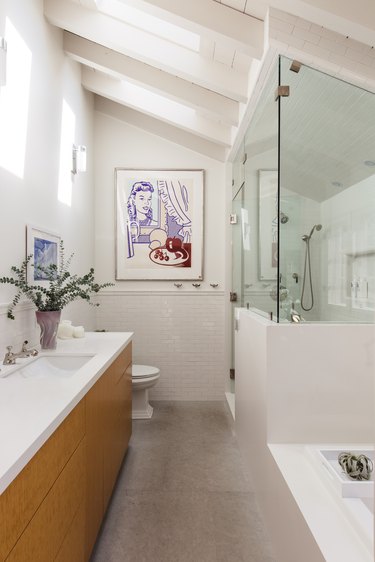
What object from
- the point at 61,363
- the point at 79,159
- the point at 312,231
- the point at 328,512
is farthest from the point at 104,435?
the point at 79,159

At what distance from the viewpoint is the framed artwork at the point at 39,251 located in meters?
2.40

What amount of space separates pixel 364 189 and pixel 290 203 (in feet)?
1.65

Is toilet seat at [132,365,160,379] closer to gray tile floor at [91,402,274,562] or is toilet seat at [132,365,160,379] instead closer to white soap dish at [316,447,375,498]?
gray tile floor at [91,402,274,562]

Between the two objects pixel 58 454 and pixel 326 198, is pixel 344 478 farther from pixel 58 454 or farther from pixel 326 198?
pixel 326 198

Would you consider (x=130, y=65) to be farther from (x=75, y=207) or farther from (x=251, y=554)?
(x=251, y=554)

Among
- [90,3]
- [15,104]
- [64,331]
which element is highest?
[90,3]

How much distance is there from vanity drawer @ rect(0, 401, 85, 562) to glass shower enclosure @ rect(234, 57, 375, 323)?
1236 millimetres

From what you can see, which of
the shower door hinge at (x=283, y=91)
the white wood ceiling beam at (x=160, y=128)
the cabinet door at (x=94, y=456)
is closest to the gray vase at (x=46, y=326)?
the cabinet door at (x=94, y=456)

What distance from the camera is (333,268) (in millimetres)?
2287

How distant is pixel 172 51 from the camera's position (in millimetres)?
2746

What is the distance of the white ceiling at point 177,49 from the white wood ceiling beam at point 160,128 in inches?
8.5

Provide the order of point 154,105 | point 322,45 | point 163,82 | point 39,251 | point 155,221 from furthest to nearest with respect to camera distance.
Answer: point 155,221
point 154,105
point 163,82
point 39,251
point 322,45

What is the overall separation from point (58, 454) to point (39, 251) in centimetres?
161

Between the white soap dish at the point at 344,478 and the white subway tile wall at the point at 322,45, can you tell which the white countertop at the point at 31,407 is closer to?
the white soap dish at the point at 344,478
